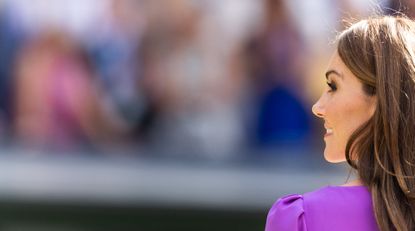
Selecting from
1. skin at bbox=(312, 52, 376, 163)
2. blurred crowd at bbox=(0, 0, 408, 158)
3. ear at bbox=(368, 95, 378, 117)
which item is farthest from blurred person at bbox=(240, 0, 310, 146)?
ear at bbox=(368, 95, 378, 117)

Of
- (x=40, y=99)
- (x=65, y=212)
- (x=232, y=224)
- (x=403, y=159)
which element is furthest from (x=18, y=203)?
(x=403, y=159)

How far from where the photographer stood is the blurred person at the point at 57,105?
252 inches

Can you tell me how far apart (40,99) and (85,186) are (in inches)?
28.1

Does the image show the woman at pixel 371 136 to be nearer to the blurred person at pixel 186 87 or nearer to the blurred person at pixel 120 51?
the blurred person at pixel 186 87

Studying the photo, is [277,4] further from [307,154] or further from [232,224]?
[232,224]

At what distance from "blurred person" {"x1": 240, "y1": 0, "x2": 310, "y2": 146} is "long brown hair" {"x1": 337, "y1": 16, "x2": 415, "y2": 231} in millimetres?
4062

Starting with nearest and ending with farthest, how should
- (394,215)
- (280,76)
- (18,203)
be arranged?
(394,215)
(18,203)
(280,76)

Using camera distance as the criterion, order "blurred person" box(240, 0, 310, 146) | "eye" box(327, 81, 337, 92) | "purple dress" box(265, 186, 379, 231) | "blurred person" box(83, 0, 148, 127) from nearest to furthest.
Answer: "purple dress" box(265, 186, 379, 231), "eye" box(327, 81, 337, 92), "blurred person" box(240, 0, 310, 146), "blurred person" box(83, 0, 148, 127)

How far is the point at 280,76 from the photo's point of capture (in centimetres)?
641

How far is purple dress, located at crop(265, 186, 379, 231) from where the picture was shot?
215 cm

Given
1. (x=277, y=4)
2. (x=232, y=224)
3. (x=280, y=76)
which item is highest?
(x=277, y=4)

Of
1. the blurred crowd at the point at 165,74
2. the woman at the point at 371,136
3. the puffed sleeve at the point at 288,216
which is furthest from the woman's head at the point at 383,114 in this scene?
the blurred crowd at the point at 165,74

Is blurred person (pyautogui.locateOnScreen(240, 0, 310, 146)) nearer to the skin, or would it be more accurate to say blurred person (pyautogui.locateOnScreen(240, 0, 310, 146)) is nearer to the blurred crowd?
the blurred crowd

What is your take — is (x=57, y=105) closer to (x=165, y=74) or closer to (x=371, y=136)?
(x=165, y=74)
